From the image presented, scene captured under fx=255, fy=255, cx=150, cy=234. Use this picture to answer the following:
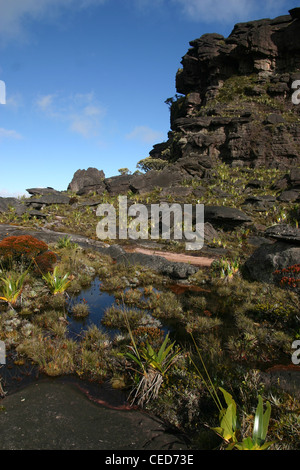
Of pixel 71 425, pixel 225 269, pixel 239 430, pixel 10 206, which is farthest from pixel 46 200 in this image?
pixel 239 430

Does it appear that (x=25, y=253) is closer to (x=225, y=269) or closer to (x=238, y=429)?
(x=225, y=269)

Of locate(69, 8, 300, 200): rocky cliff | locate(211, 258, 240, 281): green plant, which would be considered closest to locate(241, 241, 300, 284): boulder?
locate(211, 258, 240, 281): green plant

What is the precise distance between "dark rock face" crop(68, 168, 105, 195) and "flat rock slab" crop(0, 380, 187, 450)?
39.6 meters

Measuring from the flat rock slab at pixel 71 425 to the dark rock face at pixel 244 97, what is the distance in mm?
43248

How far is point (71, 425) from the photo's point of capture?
4535 millimetres

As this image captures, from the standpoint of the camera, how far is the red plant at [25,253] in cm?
1281

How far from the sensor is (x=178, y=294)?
12453 mm

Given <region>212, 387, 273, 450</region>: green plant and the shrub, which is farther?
the shrub

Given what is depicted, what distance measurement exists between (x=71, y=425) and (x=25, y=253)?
1030cm

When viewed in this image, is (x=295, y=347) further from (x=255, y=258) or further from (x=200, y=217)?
(x=200, y=217)

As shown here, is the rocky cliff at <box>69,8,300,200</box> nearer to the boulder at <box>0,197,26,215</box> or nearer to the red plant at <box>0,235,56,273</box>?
the boulder at <box>0,197,26,215</box>

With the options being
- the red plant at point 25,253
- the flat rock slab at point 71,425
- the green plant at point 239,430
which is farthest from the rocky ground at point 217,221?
the red plant at point 25,253

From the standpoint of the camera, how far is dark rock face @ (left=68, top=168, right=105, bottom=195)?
43.7 metres
